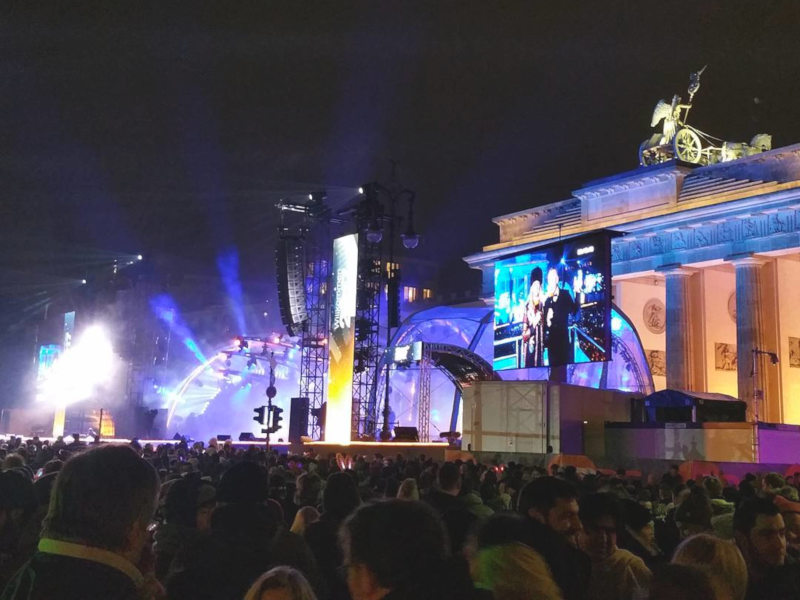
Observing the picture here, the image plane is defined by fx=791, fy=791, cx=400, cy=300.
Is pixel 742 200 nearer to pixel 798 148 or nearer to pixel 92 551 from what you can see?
pixel 798 148

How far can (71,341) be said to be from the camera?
52.5 metres

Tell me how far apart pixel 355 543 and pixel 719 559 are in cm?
184

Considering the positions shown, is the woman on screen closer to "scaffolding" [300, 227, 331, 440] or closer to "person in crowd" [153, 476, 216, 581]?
"scaffolding" [300, 227, 331, 440]

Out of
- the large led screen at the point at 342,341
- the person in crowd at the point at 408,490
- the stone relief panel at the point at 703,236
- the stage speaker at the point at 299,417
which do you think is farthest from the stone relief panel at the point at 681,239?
the person in crowd at the point at 408,490

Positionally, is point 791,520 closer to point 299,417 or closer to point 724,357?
point 299,417

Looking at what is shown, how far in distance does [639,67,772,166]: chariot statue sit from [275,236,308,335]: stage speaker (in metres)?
18.7

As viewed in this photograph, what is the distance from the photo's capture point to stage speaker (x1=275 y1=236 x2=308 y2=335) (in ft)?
115

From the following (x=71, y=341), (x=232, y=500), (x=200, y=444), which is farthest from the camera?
(x=71, y=341)

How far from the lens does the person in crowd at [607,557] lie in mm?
4520

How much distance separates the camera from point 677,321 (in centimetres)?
3769

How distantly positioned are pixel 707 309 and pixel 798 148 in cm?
971

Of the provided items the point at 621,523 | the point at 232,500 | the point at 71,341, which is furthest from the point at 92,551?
the point at 71,341

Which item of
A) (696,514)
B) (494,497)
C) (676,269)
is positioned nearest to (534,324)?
(676,269)

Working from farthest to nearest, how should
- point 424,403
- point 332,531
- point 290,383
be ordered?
point 290,383
point 424,403
point 332,531
